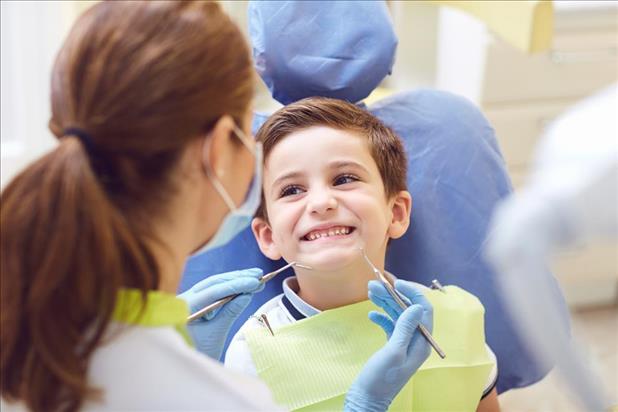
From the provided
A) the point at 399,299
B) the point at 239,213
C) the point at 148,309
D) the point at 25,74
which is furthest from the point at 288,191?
the point at 25,74

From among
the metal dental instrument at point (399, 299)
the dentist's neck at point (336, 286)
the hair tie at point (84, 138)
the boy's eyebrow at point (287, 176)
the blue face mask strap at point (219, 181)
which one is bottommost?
the dentist's neck at point (336, 286)

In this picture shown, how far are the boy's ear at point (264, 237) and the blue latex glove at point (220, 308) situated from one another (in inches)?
3.1

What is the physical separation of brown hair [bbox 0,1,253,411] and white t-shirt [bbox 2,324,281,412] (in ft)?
0.08

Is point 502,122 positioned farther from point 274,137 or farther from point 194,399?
point 194,399

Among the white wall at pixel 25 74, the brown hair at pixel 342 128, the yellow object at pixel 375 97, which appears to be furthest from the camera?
the white wall at pixel 25 74

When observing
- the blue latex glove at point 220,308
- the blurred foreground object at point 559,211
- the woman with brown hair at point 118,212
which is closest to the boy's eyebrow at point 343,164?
the blue latex glove at point 220,308

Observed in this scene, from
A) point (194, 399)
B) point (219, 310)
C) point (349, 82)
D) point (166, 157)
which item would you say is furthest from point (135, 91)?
point (349, 82)

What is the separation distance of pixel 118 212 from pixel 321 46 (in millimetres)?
819

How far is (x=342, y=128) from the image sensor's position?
1.59m

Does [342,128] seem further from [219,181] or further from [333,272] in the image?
[219,181]

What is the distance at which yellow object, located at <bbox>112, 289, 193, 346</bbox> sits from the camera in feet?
3.42

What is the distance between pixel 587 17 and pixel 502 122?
15.7 inches

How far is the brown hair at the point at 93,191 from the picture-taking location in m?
0.99

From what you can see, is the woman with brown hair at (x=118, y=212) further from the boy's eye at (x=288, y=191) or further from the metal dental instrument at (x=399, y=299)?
the boy's eye at (x=288, y=191)
